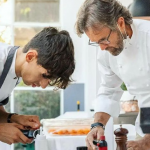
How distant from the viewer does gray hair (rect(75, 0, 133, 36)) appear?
1.60 metres

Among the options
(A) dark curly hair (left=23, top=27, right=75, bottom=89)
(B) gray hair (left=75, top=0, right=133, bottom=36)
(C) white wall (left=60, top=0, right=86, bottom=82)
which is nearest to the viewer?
(A) dark curly hair (left=23, top=27, right=75, bottom=89)

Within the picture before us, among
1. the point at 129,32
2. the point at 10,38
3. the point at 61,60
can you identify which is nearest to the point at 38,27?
the point at 10,38

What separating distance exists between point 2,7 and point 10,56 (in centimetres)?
377

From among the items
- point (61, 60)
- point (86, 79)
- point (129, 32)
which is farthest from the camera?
point (86, 79)

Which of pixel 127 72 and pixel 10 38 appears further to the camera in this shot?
pixel 10 38

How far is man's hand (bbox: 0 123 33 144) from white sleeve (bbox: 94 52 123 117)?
606 millimetres

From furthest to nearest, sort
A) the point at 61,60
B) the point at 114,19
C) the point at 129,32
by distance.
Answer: the point at 129,32 < the point at 114,19 < the point at 61,60

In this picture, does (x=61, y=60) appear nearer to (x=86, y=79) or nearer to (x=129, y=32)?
(x=129, y=32)

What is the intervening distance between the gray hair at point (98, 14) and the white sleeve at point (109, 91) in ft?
1.04

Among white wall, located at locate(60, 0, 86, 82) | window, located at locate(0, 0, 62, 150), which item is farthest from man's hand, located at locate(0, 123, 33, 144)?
window, located at locate(0, 0, 62, 150)

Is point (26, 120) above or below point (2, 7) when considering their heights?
below

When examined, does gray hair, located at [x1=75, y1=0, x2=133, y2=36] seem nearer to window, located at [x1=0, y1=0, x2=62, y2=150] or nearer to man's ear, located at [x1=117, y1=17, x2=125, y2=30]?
man's ear, located at [x1=117, y1=17, x2=125, y2=30]

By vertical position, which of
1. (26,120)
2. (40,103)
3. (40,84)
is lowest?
(40,103)

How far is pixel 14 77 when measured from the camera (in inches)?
58.8
